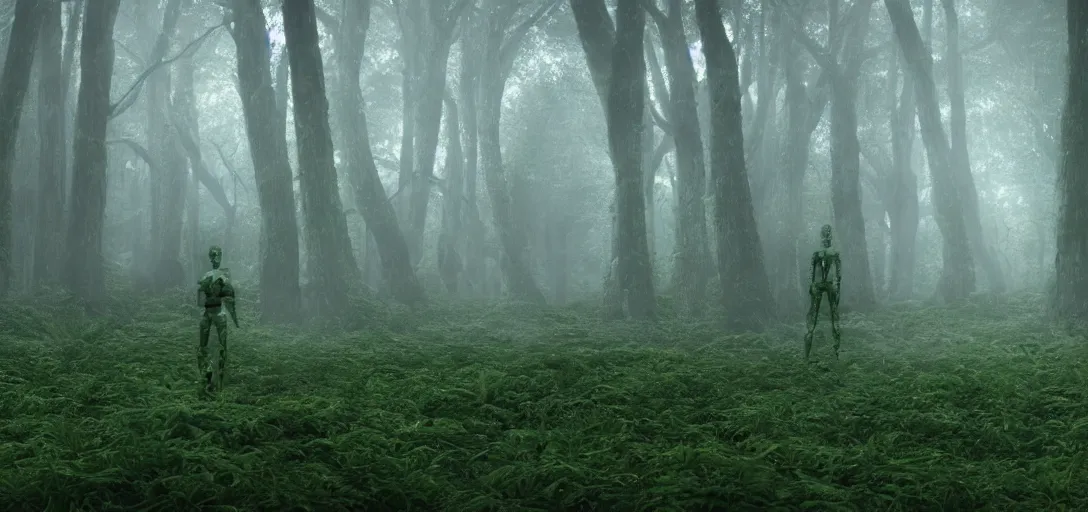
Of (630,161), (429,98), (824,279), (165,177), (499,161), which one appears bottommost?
(824,279)

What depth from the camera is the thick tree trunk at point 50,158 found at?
73.3 feet

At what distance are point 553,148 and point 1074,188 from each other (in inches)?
853

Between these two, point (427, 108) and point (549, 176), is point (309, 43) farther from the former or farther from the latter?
point (549, 176)

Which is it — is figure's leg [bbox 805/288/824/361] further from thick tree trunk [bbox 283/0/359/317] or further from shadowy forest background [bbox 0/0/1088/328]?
thick tree trunk [bbox 283/0/359/317]

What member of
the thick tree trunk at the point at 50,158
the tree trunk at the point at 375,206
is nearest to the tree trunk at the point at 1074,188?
the tree trunk at the point at 375,206

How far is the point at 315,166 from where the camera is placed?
18.8 m

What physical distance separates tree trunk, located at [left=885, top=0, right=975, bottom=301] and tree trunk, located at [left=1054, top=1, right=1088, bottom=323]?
24.3ft

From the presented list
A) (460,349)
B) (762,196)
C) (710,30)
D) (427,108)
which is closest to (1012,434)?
(460,349)

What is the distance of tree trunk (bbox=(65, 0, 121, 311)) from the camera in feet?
66.4

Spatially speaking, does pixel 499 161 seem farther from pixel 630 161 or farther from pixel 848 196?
pixel 848 196

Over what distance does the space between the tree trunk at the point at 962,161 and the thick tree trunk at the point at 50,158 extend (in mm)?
23598

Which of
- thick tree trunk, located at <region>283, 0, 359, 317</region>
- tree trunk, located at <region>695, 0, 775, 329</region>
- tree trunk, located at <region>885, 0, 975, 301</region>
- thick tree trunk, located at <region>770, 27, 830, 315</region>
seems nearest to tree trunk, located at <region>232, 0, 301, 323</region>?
thick tree trunk, located at <region>283, 0, 359, 317</region>

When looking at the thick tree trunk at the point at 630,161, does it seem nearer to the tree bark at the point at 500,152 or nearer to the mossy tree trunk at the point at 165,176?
the tree bark at the point at 500,152

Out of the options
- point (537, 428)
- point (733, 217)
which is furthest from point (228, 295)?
point (733, 217)
